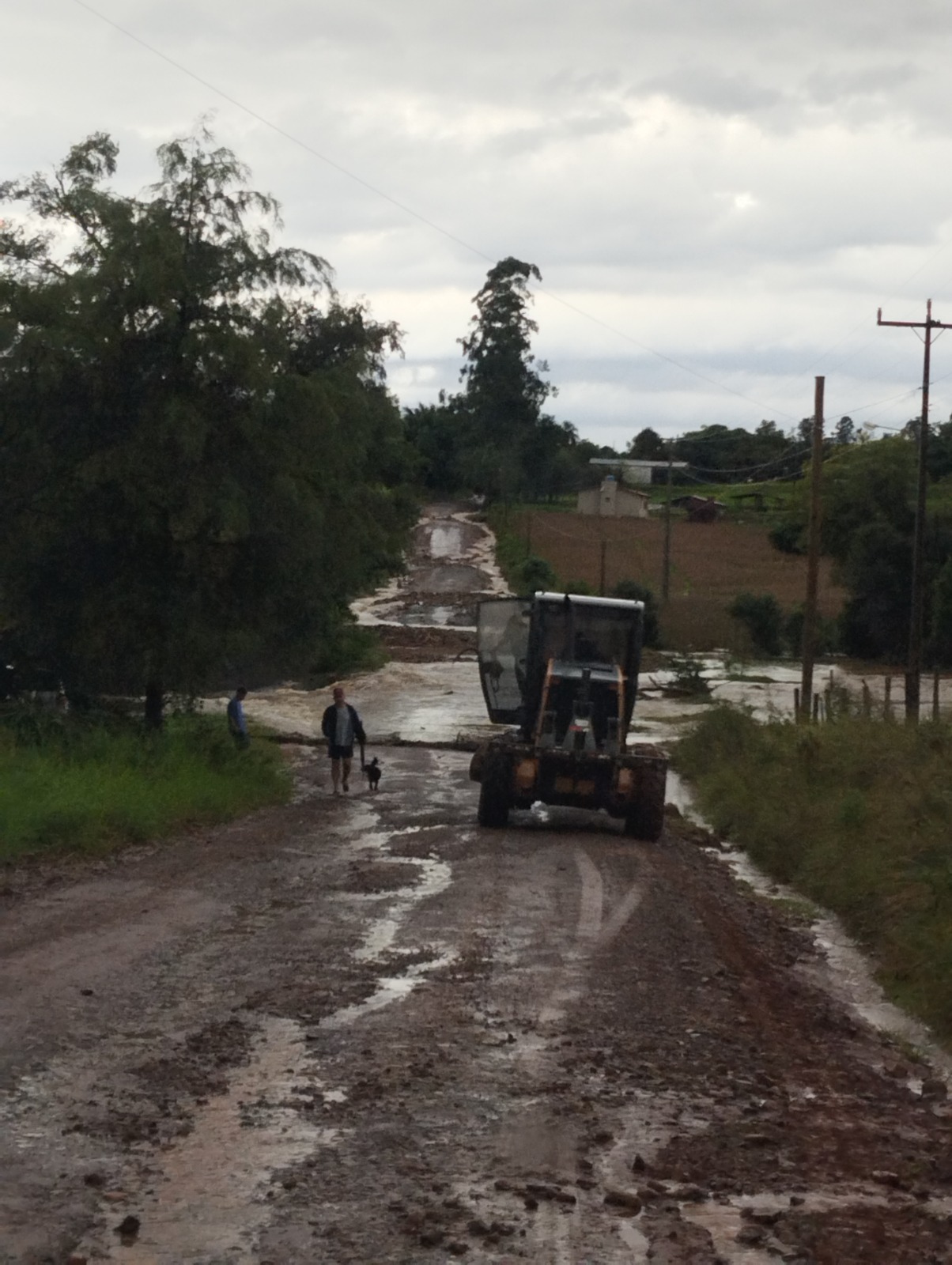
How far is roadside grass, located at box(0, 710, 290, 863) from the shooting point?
1800 cm

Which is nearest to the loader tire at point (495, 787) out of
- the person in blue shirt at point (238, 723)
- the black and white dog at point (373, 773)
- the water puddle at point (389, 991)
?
the black and white dog at point (373, 773)

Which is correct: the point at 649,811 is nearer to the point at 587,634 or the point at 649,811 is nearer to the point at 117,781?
the point at 587,634

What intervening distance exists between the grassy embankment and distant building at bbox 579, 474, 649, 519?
1.62 m

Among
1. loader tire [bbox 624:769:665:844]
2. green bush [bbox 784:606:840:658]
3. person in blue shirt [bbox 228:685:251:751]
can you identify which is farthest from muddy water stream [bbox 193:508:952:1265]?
green bush [bbox 784:606:840:658]

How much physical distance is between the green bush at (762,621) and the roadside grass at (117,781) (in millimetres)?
45202

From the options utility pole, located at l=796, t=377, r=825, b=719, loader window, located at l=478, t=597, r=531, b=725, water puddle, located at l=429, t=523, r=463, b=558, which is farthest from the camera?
water puddle, located at l=429, t=523, r=463, b=558

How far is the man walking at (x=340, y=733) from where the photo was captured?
1032 inches

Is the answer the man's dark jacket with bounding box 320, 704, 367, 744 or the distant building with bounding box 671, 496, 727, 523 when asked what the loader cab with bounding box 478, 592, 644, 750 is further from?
the distant building with bounding box 671, 496, 727, 523

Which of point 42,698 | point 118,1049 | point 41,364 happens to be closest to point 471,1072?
point 118,1049

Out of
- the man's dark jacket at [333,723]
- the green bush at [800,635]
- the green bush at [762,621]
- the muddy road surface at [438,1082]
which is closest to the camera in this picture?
the muddy road surface at [438,1082]

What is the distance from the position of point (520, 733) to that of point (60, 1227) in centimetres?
1694

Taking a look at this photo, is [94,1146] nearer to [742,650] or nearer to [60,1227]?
[60,1227]

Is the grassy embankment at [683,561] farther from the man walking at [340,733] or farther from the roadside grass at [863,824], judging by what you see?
the man walking at [340,733]

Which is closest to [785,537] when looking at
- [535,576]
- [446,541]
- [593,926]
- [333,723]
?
[535,576]
